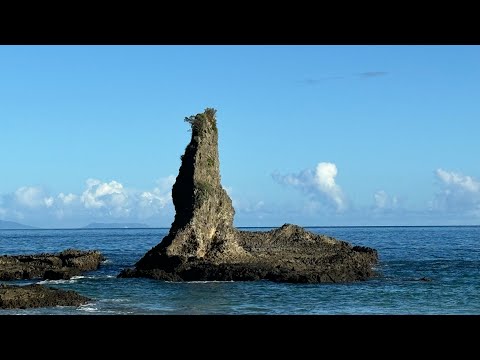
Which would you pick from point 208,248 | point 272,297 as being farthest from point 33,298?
point 208,248

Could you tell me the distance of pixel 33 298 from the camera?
30.2 meters

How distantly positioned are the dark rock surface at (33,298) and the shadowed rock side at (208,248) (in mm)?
14033

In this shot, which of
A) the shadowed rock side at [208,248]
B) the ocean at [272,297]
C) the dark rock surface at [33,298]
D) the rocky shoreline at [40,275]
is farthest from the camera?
the shadowed rock side at [208,248]

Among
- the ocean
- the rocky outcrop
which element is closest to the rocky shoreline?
the rocky outcrop

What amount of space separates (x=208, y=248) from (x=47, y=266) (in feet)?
45.1

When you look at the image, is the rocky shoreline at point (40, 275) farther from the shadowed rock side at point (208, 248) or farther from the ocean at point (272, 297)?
the shadowed rock side at point (208, 248)

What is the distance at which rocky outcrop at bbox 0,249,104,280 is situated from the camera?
4922 cm

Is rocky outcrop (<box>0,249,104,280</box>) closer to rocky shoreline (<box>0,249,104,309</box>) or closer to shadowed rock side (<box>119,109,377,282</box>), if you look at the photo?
rocky shoreline (<box>0,249,104,309</box>)

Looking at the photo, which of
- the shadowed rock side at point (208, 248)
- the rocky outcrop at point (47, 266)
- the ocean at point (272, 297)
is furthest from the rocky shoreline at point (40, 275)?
the shadowed rock side at point (208, 248)

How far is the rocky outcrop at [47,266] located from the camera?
161ft

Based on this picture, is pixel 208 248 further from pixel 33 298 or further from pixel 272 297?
pixel 33 298

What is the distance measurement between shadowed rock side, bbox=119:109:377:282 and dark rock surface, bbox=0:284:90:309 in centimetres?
1403

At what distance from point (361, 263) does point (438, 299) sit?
12.3m
